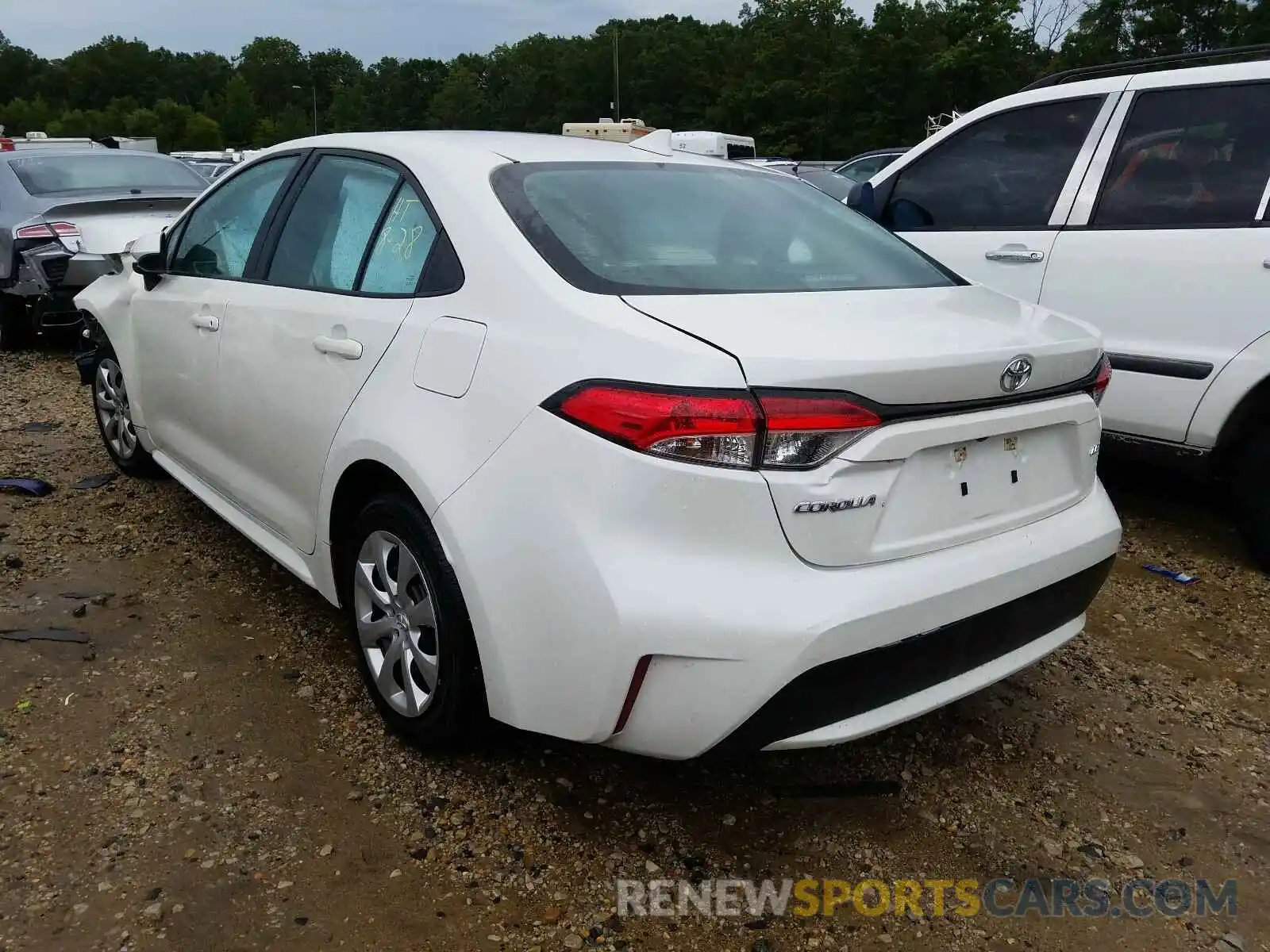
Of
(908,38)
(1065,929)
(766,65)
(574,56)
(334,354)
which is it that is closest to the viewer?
(1065,929)

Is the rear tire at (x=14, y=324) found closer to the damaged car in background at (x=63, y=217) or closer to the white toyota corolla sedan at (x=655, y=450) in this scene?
the damaged car in background at (x=63, y=217)

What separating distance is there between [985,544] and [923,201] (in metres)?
2.98

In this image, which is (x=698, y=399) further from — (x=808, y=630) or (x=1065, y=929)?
(x=1065, y=929)

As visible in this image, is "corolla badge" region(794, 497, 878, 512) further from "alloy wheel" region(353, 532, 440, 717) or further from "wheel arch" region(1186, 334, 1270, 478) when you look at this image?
"wheel arch" region(1186, 334, 1270, 478)

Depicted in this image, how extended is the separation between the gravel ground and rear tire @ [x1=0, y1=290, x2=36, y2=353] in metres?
5.49

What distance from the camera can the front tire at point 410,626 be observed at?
2336 mm

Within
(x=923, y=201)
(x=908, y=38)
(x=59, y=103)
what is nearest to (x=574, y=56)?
(x=908, y=38)

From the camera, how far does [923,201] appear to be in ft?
15.7

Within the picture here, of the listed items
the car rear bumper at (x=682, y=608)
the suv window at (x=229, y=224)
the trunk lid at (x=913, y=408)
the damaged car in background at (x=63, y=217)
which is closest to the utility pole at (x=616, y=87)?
the damaged car in background at (x=63, y=217)

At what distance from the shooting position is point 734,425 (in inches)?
75.2

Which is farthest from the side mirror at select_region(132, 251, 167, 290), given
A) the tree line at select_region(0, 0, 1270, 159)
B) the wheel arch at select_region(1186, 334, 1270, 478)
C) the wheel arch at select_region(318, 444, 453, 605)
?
the tree line at select_region(0, 0, 1270, 159)

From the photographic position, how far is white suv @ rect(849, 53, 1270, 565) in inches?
146

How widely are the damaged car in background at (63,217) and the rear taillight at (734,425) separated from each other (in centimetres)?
600

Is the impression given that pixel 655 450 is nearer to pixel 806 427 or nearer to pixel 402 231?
pixel 806 427
